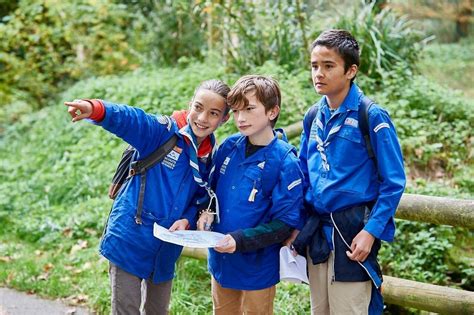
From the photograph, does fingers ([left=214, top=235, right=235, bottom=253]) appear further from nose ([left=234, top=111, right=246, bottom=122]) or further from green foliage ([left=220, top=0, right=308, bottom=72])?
green foliage ([left=220, top=0, right=308, bottom=72])

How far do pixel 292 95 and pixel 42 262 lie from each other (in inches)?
134

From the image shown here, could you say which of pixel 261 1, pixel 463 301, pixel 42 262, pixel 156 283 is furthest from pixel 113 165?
pixel 463 301

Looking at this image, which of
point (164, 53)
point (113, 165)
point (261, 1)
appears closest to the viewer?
point (113, 165)

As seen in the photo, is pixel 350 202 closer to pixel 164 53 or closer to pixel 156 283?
pixel 156 283

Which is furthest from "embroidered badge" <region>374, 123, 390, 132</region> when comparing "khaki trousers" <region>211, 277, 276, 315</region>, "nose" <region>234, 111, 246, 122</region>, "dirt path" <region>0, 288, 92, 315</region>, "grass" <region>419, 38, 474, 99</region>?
"grass" <region>419, 38, 474, 99</region>

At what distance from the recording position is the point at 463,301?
12.4 feet

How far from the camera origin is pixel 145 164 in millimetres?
3369

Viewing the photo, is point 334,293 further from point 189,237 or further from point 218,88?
point 218,88

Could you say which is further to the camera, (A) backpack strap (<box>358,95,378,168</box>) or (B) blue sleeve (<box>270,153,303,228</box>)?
(B) blue sleeve (<box>270,153,303,228</box>)

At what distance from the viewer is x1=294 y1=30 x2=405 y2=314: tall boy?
3016mm

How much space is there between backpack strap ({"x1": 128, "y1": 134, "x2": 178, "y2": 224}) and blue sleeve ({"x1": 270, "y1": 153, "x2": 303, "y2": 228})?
62cm

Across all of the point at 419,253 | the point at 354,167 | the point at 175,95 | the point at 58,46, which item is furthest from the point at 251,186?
the point at 58,46

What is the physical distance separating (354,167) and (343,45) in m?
0.61

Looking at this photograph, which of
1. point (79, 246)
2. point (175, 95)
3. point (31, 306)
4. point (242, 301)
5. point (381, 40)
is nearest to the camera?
point (242, 301)
